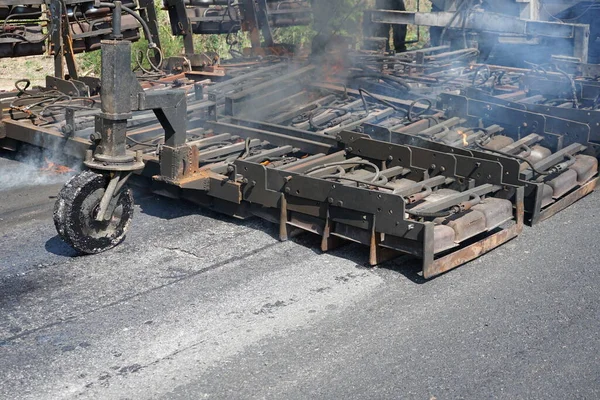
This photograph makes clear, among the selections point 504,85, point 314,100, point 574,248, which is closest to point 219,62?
point 314,100

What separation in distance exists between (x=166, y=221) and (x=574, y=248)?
3450 millimetres

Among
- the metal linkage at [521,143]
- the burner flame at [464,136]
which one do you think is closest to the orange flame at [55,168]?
the metal linkage at [521,143]

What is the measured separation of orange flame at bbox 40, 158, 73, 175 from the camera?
879cm

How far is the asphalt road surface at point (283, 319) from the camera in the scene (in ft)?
14.8

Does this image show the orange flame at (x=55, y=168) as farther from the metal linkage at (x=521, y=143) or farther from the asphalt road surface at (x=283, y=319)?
the metal linkage at (x=521, y=143)

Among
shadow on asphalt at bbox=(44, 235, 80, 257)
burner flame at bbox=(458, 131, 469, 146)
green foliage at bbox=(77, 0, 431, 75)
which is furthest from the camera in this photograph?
green foliage at bbox=(77, 0, 431, 75)

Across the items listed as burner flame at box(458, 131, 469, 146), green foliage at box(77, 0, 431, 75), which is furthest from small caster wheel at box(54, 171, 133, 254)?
green foliage at box(77, 0, 431, 75)

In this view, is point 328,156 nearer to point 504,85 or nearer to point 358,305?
point 358,305

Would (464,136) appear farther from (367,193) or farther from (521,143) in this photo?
(367,193)

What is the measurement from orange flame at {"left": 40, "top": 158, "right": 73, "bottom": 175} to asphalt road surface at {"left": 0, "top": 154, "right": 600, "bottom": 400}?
5.92ft

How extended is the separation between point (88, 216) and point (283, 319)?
1.85 metres

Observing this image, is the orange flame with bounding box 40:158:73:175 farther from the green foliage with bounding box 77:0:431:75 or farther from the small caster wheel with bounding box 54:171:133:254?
the green foliage with bounding box 77:0:431:75

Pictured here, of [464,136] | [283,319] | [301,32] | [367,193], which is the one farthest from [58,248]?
[301,32]

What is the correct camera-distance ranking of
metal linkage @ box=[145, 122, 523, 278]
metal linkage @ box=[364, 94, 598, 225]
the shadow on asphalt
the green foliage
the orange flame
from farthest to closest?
the green foliage → the orange flame → metal linkage @ box=[364, 94, 598, 225] → the shadow on asphalt → metal linkage @ box=[145, 122, 523, 278]
